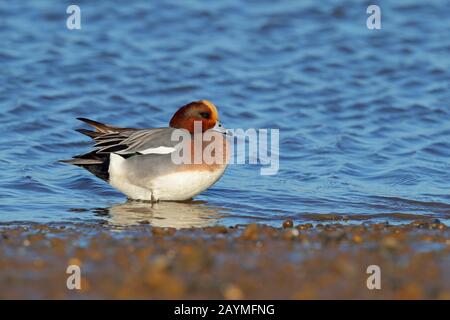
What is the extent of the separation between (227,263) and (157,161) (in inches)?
110

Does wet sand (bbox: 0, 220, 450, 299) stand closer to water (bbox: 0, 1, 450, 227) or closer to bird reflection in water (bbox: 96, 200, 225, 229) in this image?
bird reflection in water (bbox: 96, 200, 225, 229)

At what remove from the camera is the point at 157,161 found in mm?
7758

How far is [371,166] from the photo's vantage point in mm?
9758

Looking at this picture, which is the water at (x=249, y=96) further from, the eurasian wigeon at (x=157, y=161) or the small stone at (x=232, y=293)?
the small stone at (x=232, y=293)

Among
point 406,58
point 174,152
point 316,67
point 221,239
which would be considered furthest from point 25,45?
point 221,239

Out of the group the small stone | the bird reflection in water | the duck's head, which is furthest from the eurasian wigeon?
the small stone

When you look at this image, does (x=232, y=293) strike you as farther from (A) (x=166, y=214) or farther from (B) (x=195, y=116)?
(B) (x=195, y=116)

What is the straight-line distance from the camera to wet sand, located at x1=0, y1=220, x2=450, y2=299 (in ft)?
15.0

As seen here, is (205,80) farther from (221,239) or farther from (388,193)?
(221,239)

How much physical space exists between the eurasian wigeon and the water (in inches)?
9.3

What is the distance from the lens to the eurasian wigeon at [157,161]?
25.4 ft

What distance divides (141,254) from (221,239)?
2.38 feet

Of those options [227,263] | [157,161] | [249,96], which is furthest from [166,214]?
[249,96]

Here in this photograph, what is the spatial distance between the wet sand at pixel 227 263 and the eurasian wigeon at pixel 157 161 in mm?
1419
